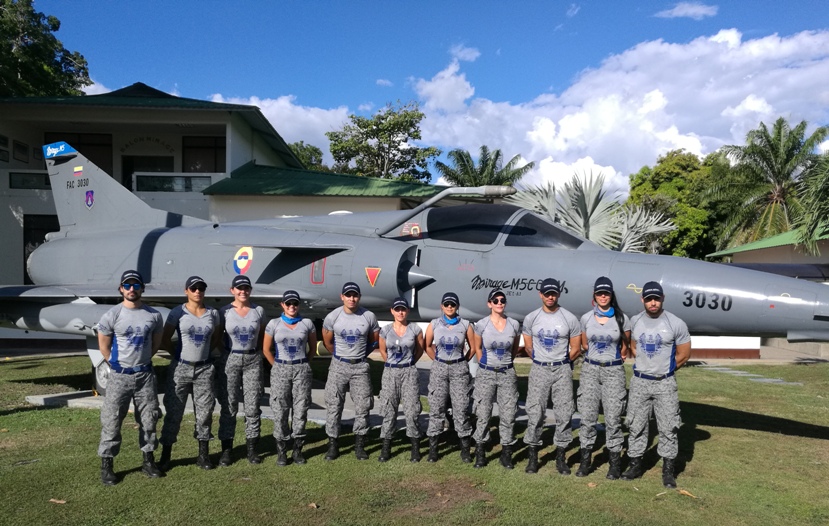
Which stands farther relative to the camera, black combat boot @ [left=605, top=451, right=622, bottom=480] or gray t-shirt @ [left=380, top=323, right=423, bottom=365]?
A: gray t-shirt @ [left=380, top=323, right=423, bottom=365]

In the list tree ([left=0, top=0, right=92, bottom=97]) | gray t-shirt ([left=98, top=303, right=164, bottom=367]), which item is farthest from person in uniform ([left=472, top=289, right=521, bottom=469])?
tree ([left=0, top=0, right=92, bottom=97])

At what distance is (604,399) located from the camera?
5.27 m

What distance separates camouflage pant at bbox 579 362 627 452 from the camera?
521 cm

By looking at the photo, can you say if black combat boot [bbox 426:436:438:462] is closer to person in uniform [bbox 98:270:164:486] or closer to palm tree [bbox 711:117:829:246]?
person in uniform [bbox 98:270:164:486]

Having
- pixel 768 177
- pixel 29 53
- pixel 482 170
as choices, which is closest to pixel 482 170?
pixel 482 170

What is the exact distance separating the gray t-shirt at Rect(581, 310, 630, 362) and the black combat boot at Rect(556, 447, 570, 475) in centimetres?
90

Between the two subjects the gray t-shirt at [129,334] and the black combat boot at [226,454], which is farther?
the black combat boot at [226,454]

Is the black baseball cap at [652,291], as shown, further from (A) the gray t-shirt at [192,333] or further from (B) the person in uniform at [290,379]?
(A) the gray t-shirt at [192,333]

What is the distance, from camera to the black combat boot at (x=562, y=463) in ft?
17.5

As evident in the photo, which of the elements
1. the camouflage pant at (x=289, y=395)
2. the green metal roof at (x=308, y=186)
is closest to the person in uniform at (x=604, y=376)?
the camouflage pant at (x=289, y=395)

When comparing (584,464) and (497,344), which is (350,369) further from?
(584,464)

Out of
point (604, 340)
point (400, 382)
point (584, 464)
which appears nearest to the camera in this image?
point (604, 340)

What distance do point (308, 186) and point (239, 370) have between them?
14378 millimetres

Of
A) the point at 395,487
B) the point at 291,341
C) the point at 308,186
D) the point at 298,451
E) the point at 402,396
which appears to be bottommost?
the point at 395,487
